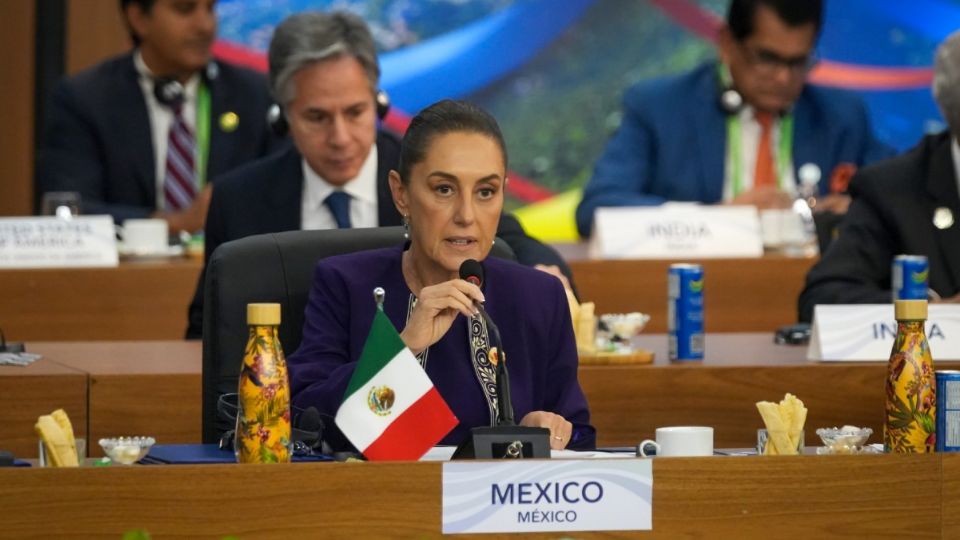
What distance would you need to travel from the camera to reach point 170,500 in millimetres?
2131

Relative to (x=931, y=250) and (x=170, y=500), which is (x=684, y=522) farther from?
(x=931, y=250)

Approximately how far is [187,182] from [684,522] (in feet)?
12.0

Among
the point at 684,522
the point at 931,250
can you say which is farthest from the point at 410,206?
the point at 931,250

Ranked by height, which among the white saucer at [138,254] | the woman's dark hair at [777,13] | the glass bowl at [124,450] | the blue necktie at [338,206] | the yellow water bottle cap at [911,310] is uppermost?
the woman's dark hair at [777,13]

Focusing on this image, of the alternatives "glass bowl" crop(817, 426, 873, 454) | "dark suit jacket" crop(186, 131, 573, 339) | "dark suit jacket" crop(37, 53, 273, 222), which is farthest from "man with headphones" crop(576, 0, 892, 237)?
"glass bowl" crop(817, 426, 873, 454)

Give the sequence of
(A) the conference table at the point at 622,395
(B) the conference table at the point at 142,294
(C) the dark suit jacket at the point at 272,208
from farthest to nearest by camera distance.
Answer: (B) the conference table at the point at 142,294 < (C) the dark suit jacket at the point at 272,208 < (A) the conference table at the point at 622,395

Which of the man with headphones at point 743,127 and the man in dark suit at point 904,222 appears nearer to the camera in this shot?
the man in dark suit at point 904,222

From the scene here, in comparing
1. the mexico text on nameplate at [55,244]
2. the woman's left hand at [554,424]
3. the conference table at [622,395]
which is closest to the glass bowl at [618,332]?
the conference table at [622,395]

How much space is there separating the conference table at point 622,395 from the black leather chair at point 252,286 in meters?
0.49

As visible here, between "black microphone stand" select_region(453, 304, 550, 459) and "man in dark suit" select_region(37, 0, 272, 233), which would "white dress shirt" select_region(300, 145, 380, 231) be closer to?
"man in dark suit" select_region(37, 0, 272, 233)

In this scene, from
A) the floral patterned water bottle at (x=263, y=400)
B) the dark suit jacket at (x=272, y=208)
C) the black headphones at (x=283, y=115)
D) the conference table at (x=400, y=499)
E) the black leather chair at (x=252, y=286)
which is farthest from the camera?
the black headphones at (x=283, y=115)

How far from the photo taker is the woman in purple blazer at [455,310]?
275cm

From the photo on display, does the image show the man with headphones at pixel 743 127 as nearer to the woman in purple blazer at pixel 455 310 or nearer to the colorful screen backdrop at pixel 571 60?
the colorful screen backdrop at pixel 571 60

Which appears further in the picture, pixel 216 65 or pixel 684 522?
pixel 216 65
